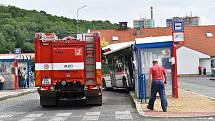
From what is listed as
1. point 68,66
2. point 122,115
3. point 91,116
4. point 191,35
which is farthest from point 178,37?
point 191,35

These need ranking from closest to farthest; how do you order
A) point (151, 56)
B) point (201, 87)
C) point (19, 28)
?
point (151, 56)
point (201, 87)
point (19, 28)

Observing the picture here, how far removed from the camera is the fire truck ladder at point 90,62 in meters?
21.6

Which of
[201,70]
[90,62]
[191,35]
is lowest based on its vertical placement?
[90,62]

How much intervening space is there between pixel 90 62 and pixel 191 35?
69.5m

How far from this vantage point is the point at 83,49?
71.4 feet

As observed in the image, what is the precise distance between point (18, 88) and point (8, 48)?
37690 millimetres

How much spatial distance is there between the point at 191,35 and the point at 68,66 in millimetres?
69713

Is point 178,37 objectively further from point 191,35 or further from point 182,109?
point 191,35

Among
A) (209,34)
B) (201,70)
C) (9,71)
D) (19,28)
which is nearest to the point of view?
(9,71)

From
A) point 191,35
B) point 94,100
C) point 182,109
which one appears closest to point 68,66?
point 94,100

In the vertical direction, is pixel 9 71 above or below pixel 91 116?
above

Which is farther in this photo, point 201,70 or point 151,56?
point 201,70

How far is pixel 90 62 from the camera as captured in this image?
71.3 ft

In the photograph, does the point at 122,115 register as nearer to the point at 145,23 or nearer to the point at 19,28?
the point at 19,28
